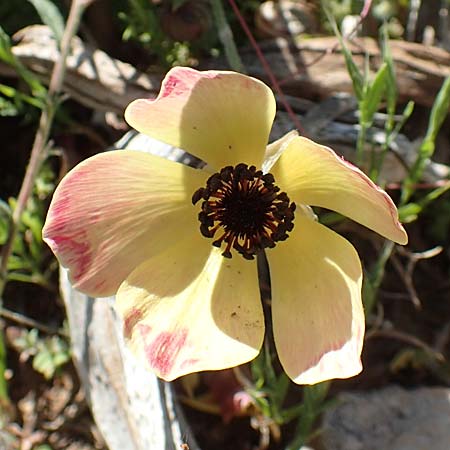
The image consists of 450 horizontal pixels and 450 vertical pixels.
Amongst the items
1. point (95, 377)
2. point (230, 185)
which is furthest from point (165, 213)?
Result: point (95, 377)

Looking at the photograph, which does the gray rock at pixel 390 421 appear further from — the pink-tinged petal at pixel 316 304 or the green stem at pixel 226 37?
the green stem at pixel 226 37

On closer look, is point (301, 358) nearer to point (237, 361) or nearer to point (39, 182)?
point (237, 361)

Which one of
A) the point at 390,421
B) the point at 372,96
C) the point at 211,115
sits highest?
the point at 211,115

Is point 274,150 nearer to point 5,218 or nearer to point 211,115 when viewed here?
point 211,115

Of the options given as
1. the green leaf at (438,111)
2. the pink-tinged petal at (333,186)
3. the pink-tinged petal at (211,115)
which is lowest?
the green leaf at (438,111)

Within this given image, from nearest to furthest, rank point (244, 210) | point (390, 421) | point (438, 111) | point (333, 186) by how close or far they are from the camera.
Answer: point (333, 186) → point (244, 210) → point (438, 111) → point (390, 421)

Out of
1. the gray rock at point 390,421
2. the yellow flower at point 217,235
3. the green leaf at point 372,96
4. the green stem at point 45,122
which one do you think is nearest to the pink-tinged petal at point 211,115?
the yellow flower at point 217,235

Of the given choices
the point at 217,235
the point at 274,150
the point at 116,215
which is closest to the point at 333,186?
the point at 274,150
